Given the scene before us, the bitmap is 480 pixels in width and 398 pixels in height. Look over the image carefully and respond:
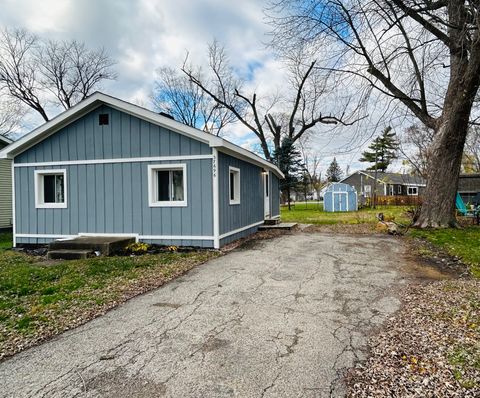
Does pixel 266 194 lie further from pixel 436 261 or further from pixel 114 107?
pixel 436 261

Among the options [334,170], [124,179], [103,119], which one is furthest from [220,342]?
[334,170]

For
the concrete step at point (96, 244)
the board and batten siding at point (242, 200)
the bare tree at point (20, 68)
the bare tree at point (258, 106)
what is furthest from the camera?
the bare tree at point (258, 106)

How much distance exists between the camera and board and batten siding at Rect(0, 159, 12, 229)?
13562 mm

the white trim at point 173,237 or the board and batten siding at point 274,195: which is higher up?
the board and batten siding at point 274,195

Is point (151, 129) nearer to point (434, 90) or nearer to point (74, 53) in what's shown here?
point (434, 90)

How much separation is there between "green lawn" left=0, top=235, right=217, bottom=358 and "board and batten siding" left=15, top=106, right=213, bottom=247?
1.08m

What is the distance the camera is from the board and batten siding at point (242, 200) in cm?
827

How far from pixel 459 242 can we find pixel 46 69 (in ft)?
89.8

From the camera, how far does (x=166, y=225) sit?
8234 millimetres

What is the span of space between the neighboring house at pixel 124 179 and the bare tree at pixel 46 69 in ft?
54.7

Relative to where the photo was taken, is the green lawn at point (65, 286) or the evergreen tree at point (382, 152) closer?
the green lawn at point (65, 286)

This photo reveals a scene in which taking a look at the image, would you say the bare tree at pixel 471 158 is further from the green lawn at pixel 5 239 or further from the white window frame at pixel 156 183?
the green lawn at pixel 5 239

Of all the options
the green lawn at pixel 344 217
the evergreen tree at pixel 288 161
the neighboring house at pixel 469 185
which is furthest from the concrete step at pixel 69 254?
the neighboring house at pixel 469 185

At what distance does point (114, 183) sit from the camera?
338 inches
